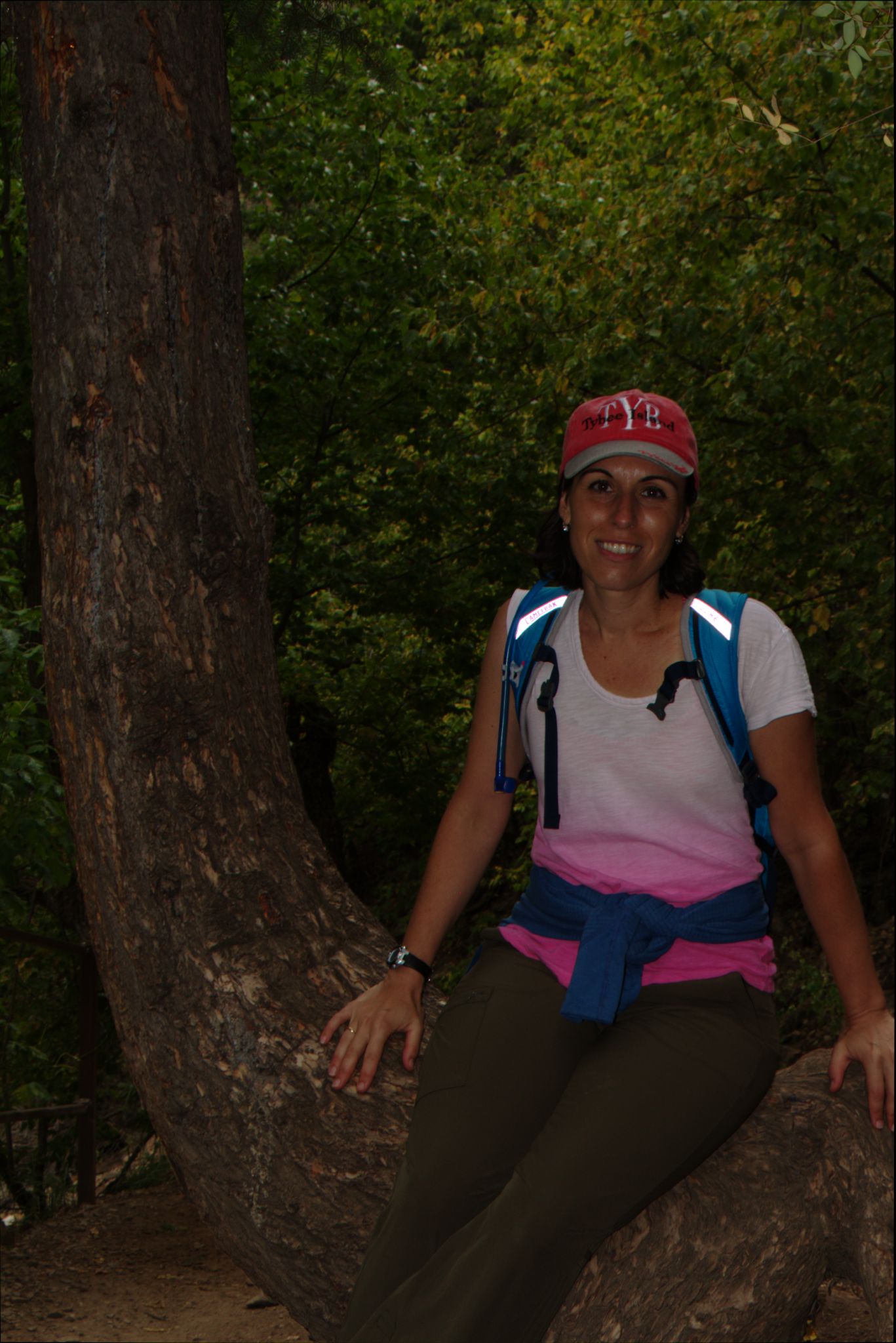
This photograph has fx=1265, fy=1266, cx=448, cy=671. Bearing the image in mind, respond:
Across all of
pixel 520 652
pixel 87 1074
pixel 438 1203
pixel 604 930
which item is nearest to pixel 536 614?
pixel 520 652

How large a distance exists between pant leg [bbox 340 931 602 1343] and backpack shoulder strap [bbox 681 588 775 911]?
52 cm

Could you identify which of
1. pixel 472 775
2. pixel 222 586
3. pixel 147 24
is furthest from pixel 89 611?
pixel 147 24

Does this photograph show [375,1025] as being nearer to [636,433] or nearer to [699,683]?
[699,683]

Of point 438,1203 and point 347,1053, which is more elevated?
point 347,1053

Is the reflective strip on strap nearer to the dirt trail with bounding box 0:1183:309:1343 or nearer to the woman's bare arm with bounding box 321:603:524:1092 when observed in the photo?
the woman's bare arm with bounding box 321:603:524:1092

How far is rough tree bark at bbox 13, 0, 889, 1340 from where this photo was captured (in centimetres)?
258

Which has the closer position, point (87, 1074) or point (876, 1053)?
point (876, 1053)

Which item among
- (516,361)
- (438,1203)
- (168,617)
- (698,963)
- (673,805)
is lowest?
(438,1203)

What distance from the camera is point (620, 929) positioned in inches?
94.1

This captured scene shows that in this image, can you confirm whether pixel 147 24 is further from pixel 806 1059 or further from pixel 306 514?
pixel 306 514

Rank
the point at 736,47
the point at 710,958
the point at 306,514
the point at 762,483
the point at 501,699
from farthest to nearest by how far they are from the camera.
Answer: the point at 306,514
the point at 762,483
the point at 736,47
the point at 501,699
the point at 710,958

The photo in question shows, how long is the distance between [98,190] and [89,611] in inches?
37.1

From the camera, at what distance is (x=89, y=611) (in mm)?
2781

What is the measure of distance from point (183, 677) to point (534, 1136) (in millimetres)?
1221
